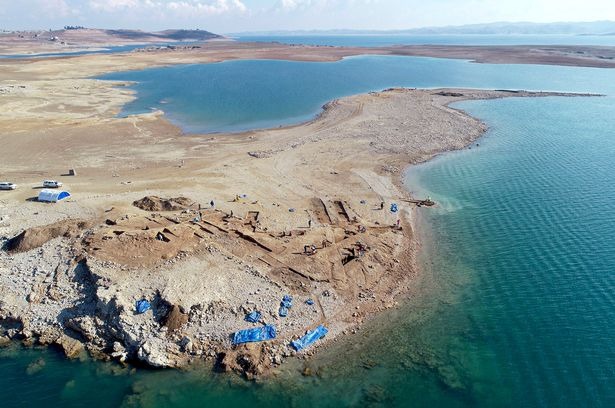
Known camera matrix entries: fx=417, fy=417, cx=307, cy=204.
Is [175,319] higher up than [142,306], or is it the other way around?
[142,306]

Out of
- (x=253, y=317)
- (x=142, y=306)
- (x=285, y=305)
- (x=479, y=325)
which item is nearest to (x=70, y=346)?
(x=142, y=306)

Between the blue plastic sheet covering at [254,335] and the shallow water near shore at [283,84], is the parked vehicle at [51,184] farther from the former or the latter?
the blue plastic sheet covering at [254,335]

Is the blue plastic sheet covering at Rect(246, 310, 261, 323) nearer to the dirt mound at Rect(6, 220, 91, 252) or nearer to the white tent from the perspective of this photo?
the dirt mound at Rect(6, 220, 91, 252)

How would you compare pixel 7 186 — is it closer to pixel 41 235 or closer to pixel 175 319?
pixel 41 235

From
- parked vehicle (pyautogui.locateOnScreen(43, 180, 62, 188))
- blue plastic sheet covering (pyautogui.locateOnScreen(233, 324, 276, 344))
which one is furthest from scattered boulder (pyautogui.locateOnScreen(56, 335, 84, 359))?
parked vehicle (pyautogui.locateOnScreen(43, 180, 62, 188))

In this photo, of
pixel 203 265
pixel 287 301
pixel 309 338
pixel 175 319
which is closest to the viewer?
pixel 309 338

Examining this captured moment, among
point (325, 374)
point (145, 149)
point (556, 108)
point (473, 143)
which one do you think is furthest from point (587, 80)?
point (325, 374)

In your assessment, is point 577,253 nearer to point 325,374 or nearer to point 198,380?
point 325,374
